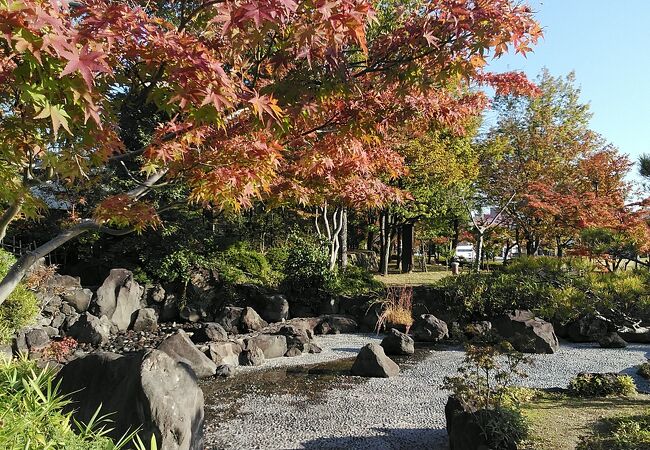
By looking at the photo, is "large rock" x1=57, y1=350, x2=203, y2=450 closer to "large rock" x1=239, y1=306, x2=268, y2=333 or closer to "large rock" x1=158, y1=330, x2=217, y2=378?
"large rock" x1=158, y1=330, x2=217, y2=378

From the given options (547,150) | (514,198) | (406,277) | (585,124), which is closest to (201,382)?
(406,277)

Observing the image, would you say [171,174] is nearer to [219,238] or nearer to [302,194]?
[302,194]

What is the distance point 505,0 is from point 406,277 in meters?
15.5

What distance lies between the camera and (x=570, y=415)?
16.2 ft

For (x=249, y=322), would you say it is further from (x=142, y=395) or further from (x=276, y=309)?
(x=142, y=395)

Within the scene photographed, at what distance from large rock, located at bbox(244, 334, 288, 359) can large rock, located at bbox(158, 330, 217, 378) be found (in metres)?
1.36

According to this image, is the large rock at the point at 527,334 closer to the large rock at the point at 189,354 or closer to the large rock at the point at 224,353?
the large rock at the point at 224,353

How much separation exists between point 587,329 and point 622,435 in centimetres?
729

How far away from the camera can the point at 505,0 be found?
304 cm

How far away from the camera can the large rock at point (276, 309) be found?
509 inches

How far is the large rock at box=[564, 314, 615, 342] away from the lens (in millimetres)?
10219

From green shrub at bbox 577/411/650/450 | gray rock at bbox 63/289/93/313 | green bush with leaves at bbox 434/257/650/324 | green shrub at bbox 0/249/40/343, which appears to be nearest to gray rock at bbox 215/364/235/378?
green shrub at bbox 0/249/40/343

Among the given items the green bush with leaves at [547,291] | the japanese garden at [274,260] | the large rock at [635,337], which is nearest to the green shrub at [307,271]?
the japanese garden at [274,260]

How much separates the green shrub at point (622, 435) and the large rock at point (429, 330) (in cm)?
606
